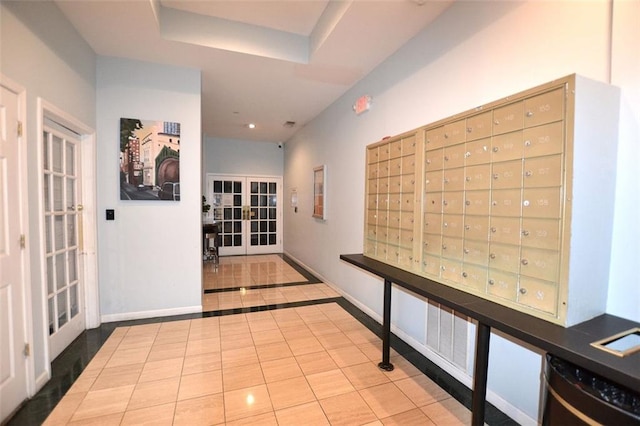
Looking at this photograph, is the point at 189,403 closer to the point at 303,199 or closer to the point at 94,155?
the point at 94,155

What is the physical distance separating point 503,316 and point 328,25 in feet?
8.61

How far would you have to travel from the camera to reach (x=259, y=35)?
2.95m

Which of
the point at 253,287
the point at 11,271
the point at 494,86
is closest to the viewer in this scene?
the point at 11,271

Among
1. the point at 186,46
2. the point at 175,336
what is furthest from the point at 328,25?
the point at 175,336

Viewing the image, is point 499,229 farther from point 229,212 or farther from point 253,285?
point 229,212

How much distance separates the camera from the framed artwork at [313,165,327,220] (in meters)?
4.61

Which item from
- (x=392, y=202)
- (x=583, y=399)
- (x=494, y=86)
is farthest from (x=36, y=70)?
(x=583, y=399)

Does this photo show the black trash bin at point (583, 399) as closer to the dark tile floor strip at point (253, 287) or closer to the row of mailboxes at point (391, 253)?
the row of mailboxes at point (391, 253)

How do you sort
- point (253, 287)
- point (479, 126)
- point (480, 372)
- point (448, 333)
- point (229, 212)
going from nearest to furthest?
point (480, 372), point (479, 126), point (448, 333), point (253, 287), point (229, 212)

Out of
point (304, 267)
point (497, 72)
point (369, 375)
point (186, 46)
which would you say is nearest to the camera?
point (497, 72)

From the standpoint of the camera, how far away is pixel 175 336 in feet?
9.48

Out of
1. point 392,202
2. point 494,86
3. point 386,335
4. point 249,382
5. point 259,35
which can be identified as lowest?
point 249,382

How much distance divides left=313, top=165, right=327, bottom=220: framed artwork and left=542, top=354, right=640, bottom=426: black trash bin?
3609 mm

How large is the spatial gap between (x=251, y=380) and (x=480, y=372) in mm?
1584
